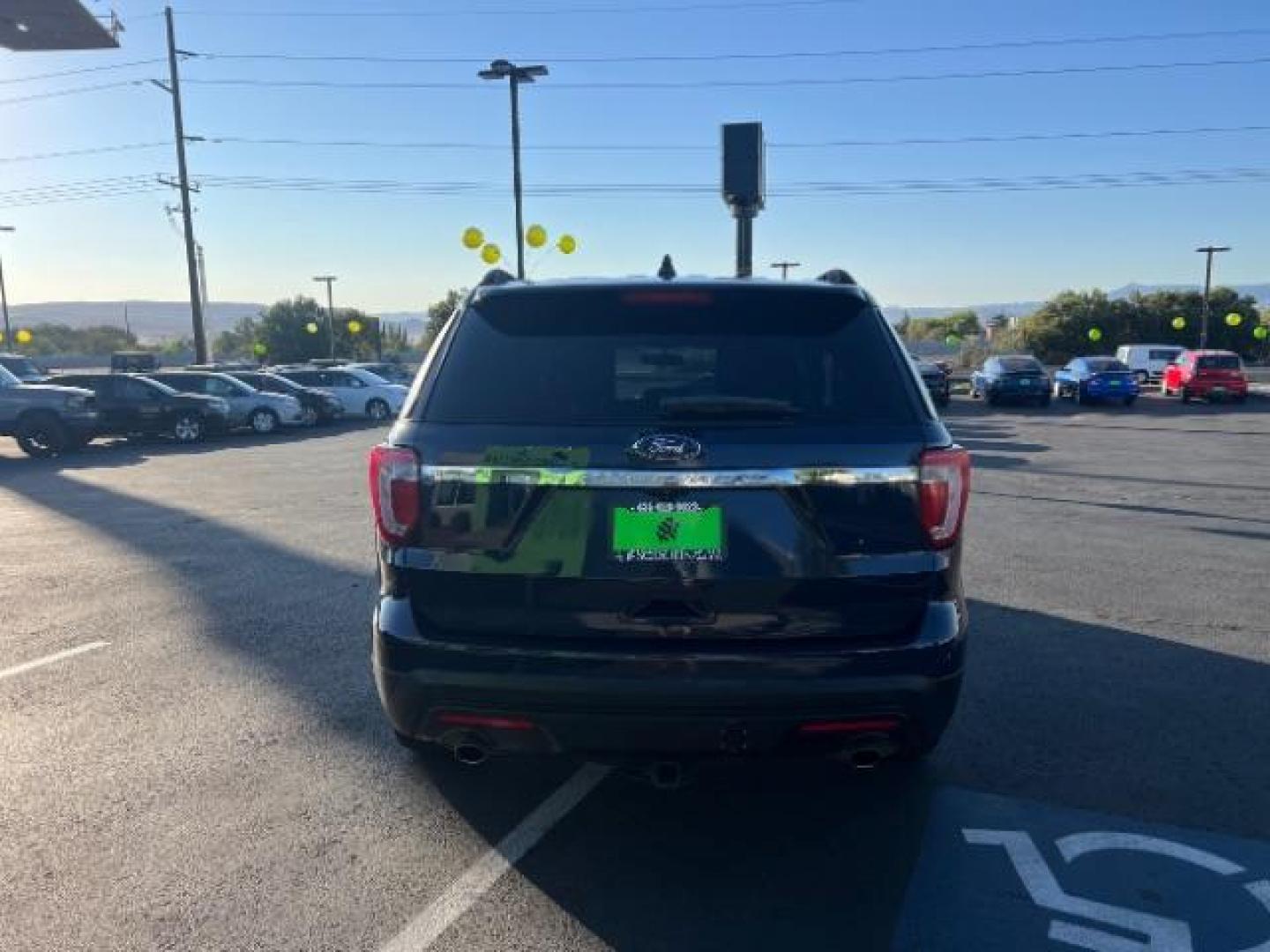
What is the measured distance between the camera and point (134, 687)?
520 cm

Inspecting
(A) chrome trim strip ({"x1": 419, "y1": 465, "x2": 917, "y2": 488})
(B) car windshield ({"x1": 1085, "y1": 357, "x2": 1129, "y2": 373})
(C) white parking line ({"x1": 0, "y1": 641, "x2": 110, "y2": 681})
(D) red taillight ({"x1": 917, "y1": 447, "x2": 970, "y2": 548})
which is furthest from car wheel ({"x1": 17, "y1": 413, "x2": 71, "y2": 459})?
(B) car windshield ({"x1": 1085, "y1": 357, "x2": 1129, "y2": 373})

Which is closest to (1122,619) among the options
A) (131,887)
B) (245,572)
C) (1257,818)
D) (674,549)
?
(1257,818)

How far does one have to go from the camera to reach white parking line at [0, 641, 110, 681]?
552 cm

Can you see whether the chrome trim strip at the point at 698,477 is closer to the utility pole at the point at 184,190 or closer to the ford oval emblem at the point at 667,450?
the ford oval emblem at the point at 667,450

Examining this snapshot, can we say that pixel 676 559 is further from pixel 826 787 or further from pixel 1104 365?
pixel 1104 365

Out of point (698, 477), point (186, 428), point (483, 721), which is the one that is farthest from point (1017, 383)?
point (483, 721)

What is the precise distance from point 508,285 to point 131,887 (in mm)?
2418

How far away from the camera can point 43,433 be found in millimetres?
18250

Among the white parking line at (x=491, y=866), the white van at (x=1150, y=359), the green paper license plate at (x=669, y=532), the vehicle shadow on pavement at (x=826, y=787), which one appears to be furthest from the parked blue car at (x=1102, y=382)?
the green paper license plate at (x=669, y=532)

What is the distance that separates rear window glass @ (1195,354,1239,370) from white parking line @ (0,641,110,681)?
32.7 metres

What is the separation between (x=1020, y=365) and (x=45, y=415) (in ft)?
87.1

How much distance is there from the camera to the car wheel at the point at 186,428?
2136cm

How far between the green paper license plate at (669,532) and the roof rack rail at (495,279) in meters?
1.12

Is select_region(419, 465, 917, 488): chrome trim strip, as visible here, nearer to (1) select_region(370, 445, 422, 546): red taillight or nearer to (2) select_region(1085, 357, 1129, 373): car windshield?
(1) select_region(370, 445, 422, 546): red taillight
